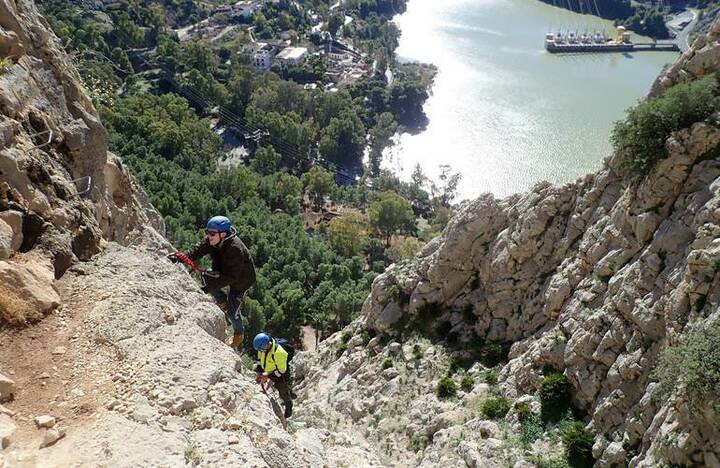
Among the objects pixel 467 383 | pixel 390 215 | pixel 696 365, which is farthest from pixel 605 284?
pixel 390 215

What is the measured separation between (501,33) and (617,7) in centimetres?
3065

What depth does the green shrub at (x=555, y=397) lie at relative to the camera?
1736 cm

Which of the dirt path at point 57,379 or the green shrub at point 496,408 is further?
the green shrub at point 496,408

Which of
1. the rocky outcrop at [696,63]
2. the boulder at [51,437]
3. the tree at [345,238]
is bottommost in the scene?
the tree at [345,238]

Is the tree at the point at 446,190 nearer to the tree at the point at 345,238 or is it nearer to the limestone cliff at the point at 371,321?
the tree at the point at 345,238

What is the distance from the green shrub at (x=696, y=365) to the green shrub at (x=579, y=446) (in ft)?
9.87

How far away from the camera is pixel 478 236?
23.9 m

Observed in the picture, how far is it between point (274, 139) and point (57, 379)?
68199mm

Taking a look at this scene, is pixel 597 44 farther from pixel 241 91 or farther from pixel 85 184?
pixel 85 184

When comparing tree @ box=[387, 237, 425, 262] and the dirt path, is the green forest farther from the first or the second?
the dirt path

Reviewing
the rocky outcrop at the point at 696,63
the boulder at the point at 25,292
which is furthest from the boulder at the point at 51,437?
the rocky outcrop at the point at 696,63

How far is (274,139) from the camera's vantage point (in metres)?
75.2

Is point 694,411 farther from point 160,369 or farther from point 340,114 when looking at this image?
point 340,114

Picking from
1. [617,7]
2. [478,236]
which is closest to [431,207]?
[478,236]
